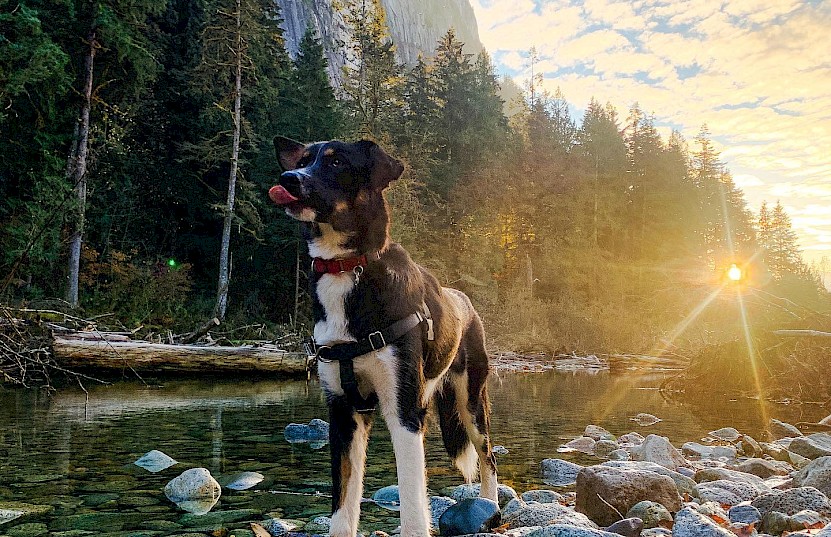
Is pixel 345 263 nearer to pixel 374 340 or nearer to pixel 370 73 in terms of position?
pixel 374 340

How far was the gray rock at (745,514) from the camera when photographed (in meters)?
4.09

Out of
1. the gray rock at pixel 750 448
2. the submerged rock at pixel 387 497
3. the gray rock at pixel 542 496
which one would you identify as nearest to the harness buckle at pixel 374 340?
the submerged rock at pixel 387 497

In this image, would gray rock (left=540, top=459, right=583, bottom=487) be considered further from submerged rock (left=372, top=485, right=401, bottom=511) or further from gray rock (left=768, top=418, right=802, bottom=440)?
gray rock (left=768, top=418, right=802, bottom=440)

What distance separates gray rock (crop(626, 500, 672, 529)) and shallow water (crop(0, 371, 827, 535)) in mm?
1156

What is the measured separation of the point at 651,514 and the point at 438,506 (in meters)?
1.42

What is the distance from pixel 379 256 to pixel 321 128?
948 inches

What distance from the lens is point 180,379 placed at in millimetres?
12922

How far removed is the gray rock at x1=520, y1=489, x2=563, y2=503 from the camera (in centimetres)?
468

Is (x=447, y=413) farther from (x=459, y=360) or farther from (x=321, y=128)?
(x=321, y=128)

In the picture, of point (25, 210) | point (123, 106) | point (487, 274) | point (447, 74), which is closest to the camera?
point (25, 210)

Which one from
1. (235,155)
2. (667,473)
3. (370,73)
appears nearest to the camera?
(667,473)

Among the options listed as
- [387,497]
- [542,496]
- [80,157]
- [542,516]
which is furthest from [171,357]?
[542,516]

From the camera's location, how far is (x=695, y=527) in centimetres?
339

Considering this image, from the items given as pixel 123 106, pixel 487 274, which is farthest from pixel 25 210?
→ pixel 487 274
